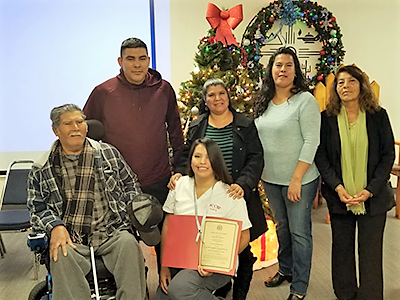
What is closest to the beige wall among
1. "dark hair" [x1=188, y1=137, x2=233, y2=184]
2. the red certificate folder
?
"dark hair" [x1=188, y1=137, x2=233, y2=184]

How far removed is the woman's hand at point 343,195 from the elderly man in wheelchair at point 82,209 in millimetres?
1066

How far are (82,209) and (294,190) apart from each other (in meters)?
1.19

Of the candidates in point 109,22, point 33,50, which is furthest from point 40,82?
point 109,22

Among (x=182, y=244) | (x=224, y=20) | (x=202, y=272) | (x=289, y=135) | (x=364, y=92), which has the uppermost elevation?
(x=224, y=20)

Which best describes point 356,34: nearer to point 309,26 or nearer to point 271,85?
point 309,26

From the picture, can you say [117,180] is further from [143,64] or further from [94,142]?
[143,64]

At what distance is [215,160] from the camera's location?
2.36 meters

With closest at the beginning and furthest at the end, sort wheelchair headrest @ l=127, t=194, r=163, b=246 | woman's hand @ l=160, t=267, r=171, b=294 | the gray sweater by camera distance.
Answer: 1. wheelchair headrest @ l=127, t=194, r=163, b=246
2. woman's hand @ l=160, t=267, r=171, b=294
3. the gray sweater

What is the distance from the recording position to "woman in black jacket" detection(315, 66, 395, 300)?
2.53m

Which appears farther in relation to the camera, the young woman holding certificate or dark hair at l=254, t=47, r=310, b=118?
dark hair at l=254, t=47, r=310, b=118

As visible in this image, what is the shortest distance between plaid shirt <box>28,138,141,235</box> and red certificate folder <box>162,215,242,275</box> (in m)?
0.25

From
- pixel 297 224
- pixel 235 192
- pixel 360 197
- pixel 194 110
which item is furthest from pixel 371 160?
pixel 194 110

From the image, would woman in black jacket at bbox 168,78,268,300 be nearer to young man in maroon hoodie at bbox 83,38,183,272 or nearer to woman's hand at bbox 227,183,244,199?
woman's hand at bbox 227,183,244,199

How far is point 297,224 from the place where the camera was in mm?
2688
